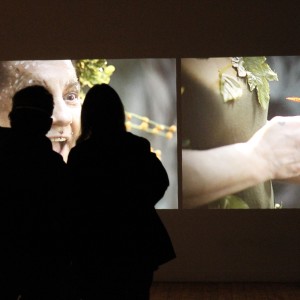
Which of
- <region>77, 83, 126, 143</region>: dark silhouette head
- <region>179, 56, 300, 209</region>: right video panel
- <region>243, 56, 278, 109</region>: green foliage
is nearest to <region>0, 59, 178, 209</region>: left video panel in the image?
<region>179, 56, 300, 209</region>: right video panel

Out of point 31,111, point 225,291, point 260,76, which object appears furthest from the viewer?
point 260,76

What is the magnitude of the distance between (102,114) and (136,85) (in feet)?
10.7

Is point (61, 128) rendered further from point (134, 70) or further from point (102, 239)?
point (102, 239)

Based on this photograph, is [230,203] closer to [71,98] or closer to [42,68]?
[71,98]

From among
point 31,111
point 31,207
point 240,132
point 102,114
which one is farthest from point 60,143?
point 31,207

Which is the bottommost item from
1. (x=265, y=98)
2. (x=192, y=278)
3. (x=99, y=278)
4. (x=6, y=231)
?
(x=192, y=278)

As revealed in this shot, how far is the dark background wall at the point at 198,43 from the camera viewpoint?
654cm

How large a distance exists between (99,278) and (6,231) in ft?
1.51

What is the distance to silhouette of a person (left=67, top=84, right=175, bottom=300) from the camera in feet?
10.7

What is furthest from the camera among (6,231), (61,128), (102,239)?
(61,128)

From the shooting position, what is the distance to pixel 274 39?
6551mm

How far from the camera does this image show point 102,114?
3.33 metres

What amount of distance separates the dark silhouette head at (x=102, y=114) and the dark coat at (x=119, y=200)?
40mm

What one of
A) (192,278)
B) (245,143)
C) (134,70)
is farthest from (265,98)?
(192,278)
